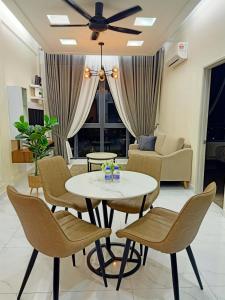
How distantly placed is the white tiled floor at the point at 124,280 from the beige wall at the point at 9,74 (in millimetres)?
1734

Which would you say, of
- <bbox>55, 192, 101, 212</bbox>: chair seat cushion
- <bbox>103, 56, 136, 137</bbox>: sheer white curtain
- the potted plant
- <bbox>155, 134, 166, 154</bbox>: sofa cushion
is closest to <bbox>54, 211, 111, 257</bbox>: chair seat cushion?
<bbox>55, 192, 101, 212</bbox>: chair seat cushion

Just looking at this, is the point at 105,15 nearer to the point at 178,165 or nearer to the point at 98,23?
the point at 98,23

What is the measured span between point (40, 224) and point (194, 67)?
3821 millimetres

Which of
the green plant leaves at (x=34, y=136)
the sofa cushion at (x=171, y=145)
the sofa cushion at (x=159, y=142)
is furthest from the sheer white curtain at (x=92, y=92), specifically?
the green plant leaves at (x=34, y=136)

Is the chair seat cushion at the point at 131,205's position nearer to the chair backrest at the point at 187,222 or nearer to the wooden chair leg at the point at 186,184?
the chair backrest at the point at 187,222

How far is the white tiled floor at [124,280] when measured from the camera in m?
1.77

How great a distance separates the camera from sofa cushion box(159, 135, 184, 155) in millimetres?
4363

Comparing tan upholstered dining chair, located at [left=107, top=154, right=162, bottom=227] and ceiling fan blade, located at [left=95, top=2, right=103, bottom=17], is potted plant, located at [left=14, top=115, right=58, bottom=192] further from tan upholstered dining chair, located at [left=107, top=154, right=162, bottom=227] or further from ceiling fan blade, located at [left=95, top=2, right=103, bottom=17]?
ceiling fan blade, located at [left=95, top=2, right=103, bottom=17]

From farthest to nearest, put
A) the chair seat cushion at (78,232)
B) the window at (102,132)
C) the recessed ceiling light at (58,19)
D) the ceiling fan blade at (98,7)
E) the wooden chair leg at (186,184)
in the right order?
the window at (102,132)
the wooden chair leg at (186,184)
the recessed ceiling light at (58,19)
the ceiling fan blade at (98,7)
the chair seat cushion at (78,232)

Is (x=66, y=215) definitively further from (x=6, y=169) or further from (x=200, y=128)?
(x=200, y=128)

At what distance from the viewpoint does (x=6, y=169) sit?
160 inches

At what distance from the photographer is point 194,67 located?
13.4ft

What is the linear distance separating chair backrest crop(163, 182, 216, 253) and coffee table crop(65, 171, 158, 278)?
419 millimetres

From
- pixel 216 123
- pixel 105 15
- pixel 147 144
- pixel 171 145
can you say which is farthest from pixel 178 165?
pixel 105 15
